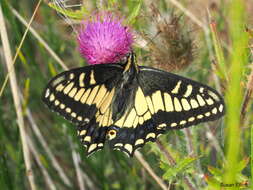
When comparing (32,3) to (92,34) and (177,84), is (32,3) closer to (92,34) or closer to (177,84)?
(92,34)

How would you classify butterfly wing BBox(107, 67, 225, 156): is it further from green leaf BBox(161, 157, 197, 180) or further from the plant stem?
the plant stem

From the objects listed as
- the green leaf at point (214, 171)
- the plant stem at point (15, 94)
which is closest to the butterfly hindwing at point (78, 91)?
the plant stem at point (15, 94)

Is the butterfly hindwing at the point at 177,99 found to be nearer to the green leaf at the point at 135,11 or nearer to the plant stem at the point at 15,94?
the green leaf at the point at 135,11

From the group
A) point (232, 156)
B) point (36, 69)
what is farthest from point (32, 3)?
point (232, 156)

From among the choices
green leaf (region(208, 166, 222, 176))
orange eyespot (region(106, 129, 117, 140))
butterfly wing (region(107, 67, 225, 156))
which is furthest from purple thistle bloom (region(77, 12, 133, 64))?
green leaf (region(208, 166, 222, 176))

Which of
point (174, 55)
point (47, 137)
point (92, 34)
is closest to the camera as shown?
point (92, 34)

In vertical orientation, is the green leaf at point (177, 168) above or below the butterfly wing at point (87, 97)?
below
